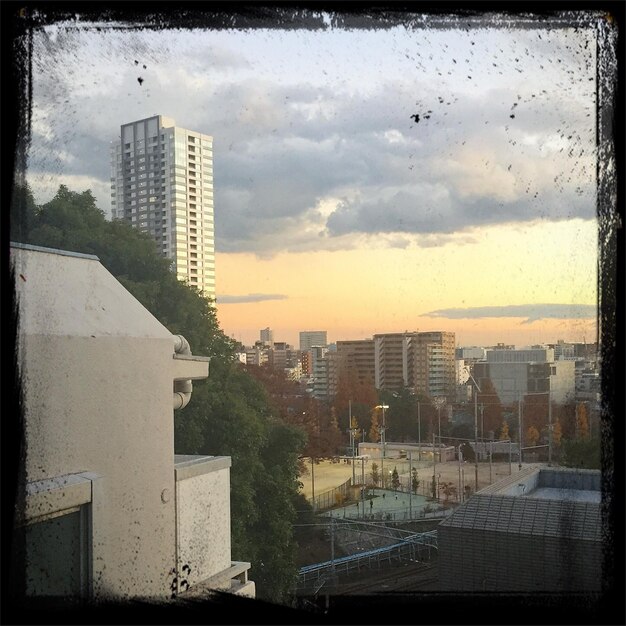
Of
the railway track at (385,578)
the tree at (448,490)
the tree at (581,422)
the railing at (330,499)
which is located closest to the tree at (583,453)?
the tree at (581,422)

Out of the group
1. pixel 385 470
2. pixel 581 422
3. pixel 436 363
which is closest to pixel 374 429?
pixel 385 470

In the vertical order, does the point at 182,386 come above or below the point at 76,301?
below

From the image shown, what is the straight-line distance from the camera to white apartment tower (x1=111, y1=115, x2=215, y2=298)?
5594mm

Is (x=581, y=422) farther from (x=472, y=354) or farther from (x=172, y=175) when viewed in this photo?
(x=172, y=175)

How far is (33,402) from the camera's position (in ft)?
7.28

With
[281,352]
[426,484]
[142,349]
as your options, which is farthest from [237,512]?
[426,484]

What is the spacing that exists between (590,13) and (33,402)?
2001mm

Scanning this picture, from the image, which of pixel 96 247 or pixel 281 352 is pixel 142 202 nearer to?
pixel 96 247

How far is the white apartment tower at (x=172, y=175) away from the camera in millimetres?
5594

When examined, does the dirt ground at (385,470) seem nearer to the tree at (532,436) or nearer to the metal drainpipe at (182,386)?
the tree at (532,436)

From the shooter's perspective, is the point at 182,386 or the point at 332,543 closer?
the point at 182,386

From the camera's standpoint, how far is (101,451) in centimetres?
290

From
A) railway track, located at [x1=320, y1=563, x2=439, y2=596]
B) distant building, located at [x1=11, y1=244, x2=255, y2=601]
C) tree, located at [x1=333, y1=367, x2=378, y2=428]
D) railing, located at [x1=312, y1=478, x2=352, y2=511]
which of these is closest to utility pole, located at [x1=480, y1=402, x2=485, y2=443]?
tree, located at [x1=333, y1=367, x2=378, y2=428]

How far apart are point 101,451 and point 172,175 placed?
337 cm
